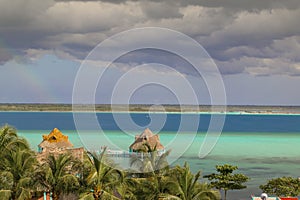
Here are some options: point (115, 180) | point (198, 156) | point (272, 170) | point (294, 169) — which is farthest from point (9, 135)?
point (198, 156)

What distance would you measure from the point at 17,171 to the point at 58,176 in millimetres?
2102

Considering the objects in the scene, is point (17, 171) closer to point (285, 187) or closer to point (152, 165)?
point (152, 165)

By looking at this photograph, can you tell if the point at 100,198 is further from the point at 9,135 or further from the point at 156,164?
the point at 9,135

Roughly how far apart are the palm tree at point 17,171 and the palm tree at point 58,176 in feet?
1.87

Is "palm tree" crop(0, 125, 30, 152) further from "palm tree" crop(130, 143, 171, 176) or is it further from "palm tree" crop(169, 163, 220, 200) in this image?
"palm tree" crop(169, 163, 220, 200)

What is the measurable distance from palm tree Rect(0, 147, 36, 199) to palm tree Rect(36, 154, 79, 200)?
1.87 feet

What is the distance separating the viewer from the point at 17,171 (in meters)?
21.6

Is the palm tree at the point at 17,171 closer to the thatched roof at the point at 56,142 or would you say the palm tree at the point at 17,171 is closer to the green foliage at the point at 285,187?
the green foliage at the point at 285,187

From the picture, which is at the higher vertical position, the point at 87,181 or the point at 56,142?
the point at 56,142

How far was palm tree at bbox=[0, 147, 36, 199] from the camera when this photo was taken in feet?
67.6

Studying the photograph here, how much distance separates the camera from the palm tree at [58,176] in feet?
68.3

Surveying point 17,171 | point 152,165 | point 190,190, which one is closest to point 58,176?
point 17,171

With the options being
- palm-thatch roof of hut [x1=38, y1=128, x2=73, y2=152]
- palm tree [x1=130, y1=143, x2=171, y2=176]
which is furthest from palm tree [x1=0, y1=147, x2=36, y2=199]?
palm-thatch roof of hut [x1=38, y1=128, x2=73, y2=152]

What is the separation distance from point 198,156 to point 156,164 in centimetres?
5328
